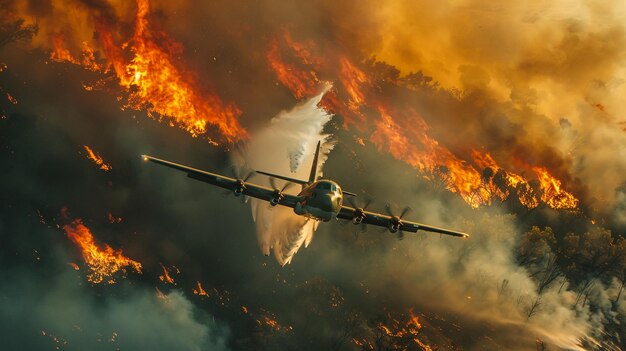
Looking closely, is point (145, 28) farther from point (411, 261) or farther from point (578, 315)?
point (578, 315)

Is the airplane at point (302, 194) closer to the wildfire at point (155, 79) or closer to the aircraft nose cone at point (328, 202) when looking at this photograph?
the aircraft nose cone at point (328, 202)

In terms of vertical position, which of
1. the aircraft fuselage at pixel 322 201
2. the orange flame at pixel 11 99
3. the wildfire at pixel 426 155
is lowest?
the orange flame at pixel 11 99

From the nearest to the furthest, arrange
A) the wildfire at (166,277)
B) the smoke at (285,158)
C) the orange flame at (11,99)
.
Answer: the orange flame at (11,99)
the smoke at (285,158)
the wildfire at (166,277)

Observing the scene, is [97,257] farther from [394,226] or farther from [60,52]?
[394,226]

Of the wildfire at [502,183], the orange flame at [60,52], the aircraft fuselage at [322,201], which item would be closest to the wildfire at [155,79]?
the orange flame at [60,52]

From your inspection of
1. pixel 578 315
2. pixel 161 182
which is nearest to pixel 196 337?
pixel 161 182

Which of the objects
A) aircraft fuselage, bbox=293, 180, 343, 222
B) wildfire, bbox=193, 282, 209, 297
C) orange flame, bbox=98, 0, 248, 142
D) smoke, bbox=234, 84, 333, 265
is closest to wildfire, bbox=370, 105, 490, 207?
smoke, bbox=234, 84, 333, 265

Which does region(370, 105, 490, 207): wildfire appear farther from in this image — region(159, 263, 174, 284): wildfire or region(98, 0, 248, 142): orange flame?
region(159, 263, 174, 284): wildfire
